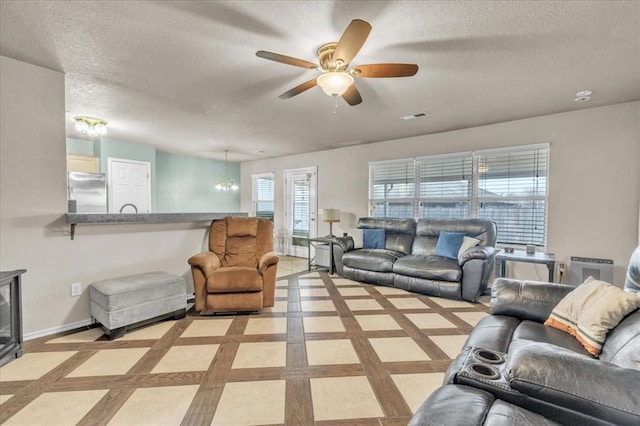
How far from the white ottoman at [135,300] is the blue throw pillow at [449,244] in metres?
3.43

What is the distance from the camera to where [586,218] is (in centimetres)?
366

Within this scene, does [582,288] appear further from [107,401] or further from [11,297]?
[11,297]

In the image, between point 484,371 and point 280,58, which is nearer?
point 484,371

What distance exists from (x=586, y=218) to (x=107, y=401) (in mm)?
5182

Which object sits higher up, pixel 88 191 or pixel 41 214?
pixel 88 191

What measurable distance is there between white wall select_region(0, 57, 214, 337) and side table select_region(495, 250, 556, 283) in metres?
4.58

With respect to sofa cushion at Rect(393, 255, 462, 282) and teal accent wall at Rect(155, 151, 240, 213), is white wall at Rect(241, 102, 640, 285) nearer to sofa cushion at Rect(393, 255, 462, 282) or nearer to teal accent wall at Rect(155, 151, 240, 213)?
sofa cushion at Rect(393, 255, 462, 282)

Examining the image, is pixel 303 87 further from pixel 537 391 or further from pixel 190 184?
pixel 190 184

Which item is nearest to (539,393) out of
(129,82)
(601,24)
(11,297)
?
(601,24)

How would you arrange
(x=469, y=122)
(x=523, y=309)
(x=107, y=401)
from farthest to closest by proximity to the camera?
(x=469, y=122) → (x=523, y=309) → (x=107, y=401)

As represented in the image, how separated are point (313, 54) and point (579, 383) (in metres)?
2.52

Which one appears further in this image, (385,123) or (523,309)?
(385,123)

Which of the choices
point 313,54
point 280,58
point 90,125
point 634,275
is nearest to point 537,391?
point 634,275

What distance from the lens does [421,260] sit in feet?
13.3
